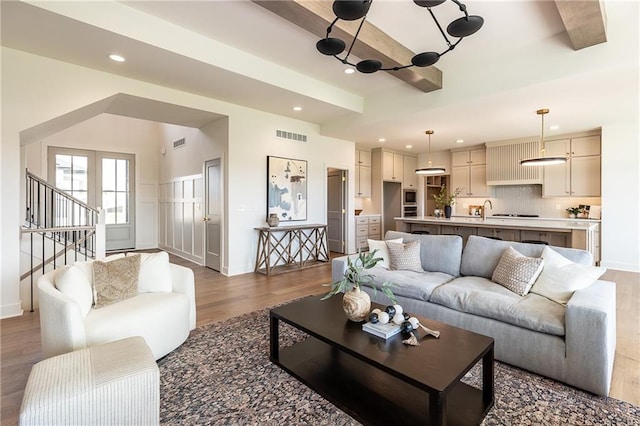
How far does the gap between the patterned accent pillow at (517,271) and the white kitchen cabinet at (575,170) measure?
15.6 feet

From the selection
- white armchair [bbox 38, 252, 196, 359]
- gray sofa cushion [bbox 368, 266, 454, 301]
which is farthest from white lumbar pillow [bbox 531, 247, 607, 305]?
white armchair [bbox 38, 252, 196, 359]

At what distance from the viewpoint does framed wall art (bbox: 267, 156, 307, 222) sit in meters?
5.72

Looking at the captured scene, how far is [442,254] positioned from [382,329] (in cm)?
190

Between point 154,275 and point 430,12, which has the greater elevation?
point 430,12

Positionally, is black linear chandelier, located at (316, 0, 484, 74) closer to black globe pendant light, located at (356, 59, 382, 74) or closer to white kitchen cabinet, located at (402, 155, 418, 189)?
black globe pendant light, located at (356, 59, 382, 74)

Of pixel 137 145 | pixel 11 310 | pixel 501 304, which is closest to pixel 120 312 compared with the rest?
pixel 11 310

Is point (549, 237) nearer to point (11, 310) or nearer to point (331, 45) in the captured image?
point (331, 45)

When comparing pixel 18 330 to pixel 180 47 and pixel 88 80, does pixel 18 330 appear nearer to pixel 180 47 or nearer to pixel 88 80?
pixel 88 80

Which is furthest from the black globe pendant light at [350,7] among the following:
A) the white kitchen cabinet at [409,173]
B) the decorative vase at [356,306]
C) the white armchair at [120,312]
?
the white kitchen cabinet at [409,173]

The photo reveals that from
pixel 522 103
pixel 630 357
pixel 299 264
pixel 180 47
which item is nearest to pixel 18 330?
pixel 180 47

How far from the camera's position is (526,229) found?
15.0 ft

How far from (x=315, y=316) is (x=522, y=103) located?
13.9 ft

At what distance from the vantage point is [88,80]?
378cm

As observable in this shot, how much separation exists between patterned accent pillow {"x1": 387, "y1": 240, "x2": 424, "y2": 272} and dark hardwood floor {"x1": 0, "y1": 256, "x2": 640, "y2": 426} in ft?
3.97
